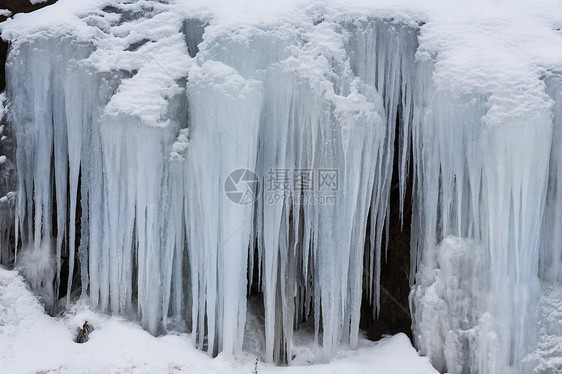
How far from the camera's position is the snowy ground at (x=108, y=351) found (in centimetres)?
619

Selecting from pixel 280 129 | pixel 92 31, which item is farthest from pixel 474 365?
pixel 92 31

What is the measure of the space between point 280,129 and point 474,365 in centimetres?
306

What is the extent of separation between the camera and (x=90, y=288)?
7.11 m

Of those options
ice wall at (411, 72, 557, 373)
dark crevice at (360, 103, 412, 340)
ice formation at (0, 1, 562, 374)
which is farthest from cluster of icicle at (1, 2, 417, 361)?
dark crevice at (360, 103, 412, 340)

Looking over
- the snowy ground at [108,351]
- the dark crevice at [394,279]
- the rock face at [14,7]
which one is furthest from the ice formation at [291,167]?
the dark crevice at [394,279]

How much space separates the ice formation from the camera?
21.7 feet

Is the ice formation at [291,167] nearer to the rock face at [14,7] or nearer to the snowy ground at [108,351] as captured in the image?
the snowy ground at [108,351]

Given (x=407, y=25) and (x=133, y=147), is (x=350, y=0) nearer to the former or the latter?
(x=407, y=25)

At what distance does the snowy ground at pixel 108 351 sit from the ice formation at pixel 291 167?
8.4 inches
